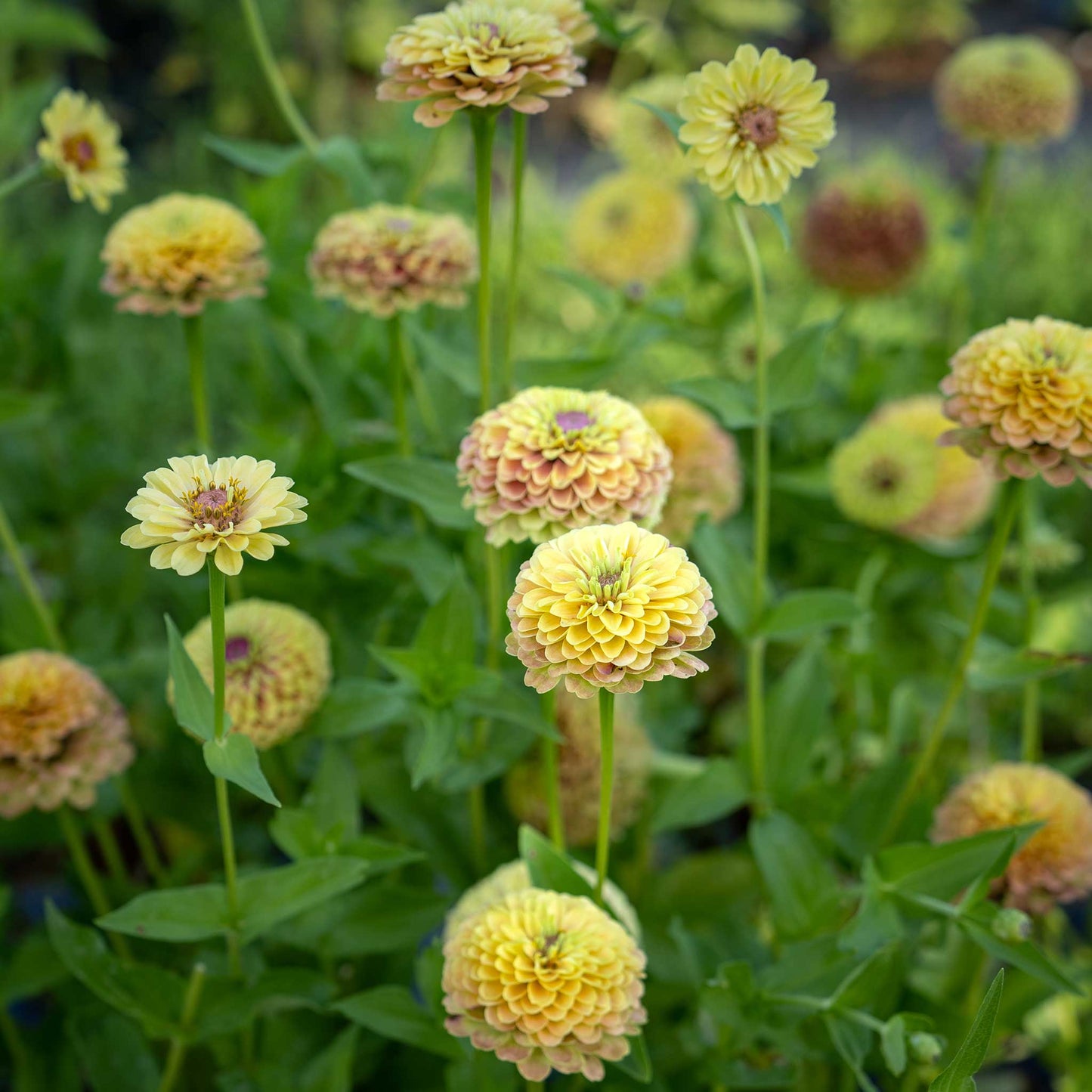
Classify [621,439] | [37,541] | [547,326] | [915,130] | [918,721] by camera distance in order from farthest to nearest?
[915,130], [547,326], [37,541], [918,721], [621,439]

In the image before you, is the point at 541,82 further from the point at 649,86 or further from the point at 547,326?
the point at 547,326

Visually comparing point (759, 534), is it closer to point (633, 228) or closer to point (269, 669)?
point (269, 669)

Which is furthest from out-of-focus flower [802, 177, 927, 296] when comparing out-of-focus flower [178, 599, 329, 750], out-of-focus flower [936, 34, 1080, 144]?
out-of-focus flower [178, 599, 329, 750]

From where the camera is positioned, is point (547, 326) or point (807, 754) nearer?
point (807, 754)

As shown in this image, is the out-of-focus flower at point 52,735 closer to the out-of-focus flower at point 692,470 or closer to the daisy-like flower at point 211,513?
the daisy-like flower at point 211,513

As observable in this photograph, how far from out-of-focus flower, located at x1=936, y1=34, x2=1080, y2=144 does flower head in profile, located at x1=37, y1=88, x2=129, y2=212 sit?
0.94m

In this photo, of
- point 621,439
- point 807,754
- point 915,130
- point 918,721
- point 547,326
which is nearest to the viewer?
point 621,439

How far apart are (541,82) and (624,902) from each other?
460 mm

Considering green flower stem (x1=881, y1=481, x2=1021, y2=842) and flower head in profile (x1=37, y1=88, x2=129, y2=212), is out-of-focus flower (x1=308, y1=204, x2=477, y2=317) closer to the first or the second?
flower head in profile (x1=37, y1=88, x2=129, y2=212)

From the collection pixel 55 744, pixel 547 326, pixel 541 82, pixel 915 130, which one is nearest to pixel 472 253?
pixel 541 82

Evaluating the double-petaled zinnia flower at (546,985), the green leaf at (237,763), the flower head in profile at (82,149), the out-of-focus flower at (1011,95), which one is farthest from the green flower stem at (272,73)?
the out-of-focus flower at (1011,95)

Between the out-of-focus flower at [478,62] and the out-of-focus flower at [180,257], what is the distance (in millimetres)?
207

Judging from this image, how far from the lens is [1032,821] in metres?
0.67

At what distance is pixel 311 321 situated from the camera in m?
0.94
